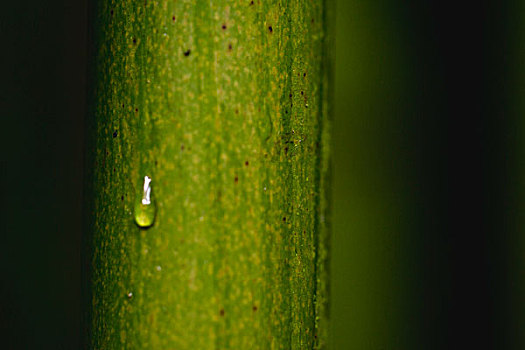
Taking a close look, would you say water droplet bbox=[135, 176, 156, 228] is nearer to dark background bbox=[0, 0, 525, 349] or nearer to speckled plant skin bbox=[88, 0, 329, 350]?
speckled plant skin bbox=[88, 0, 329, 350]

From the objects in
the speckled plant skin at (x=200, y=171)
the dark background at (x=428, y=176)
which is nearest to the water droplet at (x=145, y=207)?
the speckled plant skin at (x=200, y=171)

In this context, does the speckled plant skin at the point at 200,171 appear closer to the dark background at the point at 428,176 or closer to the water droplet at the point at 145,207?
the water droplet at the point at 145,207

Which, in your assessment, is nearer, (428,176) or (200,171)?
(200,171)

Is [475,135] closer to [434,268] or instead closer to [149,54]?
[434,268]


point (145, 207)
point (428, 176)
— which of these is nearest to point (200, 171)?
point (145, 207)

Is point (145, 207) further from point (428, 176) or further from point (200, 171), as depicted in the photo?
point (428, 176)

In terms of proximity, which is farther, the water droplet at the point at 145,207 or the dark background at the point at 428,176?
the dark background at the point at 428,176

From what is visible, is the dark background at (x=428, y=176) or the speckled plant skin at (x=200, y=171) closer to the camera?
the speckled plant skin at (x=200, y=171)
